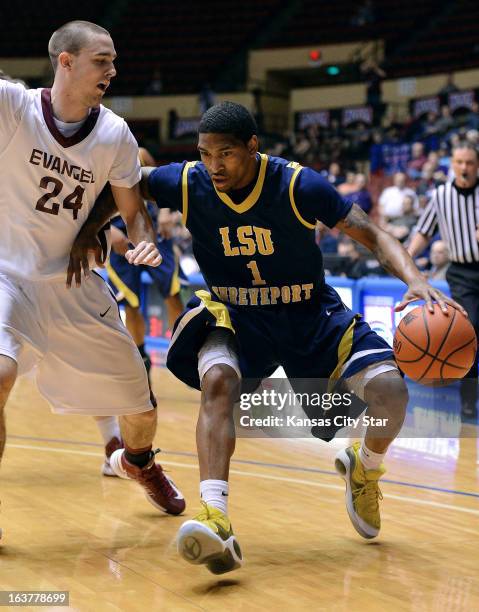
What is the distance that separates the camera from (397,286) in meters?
8.20

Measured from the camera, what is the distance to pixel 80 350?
150 inches

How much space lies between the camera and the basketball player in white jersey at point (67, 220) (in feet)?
12.0

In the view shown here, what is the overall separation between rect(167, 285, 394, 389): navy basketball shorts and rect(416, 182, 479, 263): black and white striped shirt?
328 centimetres

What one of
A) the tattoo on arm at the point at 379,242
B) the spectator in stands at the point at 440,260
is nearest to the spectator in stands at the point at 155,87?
the spectator in stands at the point at 440,260

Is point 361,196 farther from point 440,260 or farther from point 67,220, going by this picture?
point 67,220

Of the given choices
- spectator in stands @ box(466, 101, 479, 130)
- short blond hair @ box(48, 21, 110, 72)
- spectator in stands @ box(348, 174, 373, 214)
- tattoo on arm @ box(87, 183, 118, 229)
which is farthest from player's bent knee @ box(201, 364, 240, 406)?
spectator in stands @ box(466, 101, 479, 130)

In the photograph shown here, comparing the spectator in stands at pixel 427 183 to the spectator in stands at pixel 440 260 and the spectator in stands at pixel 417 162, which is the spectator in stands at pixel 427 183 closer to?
the spectator in stands at pixel 417 162

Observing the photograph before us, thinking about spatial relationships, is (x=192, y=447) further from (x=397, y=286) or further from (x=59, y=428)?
(x=397, y=286)

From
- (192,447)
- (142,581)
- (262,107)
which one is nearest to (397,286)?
(192,447)

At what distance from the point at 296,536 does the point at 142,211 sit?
1457 mm

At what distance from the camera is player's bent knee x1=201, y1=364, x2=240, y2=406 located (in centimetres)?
349

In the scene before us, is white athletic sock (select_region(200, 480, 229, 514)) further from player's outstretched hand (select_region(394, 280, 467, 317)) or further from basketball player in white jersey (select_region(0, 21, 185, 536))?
player's outstretched hand (select_region(394, 280, 467, 317))

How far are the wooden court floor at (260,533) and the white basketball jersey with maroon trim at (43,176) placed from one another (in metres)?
1.11

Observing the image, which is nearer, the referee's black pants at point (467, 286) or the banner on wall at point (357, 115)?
the referee's black pants at point (467, 286)
